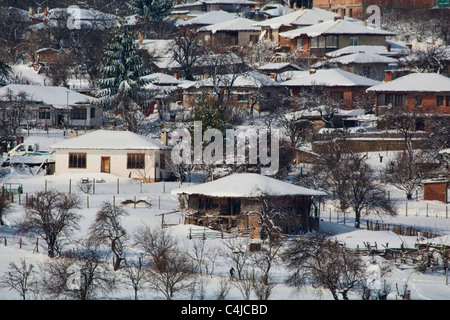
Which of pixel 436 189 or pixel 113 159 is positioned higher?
pixel 113 159

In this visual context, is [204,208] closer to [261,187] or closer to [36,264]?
[261,187]

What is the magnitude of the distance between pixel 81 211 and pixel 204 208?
5377 mm

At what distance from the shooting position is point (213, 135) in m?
61.7

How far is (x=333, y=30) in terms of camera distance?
96062 mm

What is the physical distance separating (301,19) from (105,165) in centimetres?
5050

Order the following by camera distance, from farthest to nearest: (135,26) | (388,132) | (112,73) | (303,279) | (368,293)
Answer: (135,26) < (112,73) < (388,132) < (303,279) < (368,293)

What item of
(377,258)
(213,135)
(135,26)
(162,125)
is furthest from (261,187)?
(135,26)

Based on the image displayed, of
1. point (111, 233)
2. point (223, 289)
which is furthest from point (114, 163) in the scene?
point (223, 289)

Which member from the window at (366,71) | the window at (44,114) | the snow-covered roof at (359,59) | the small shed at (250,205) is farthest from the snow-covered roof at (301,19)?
the small shed at (250,205)

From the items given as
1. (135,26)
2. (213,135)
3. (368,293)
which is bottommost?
(368,293)

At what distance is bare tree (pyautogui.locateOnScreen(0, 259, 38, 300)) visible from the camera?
112 feet

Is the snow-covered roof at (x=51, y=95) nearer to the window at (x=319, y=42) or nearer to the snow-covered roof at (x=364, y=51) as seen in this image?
the snow-covered roof at (x=364, y=51)

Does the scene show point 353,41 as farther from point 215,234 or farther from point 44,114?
point 215,234

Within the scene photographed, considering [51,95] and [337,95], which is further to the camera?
[51,95]
